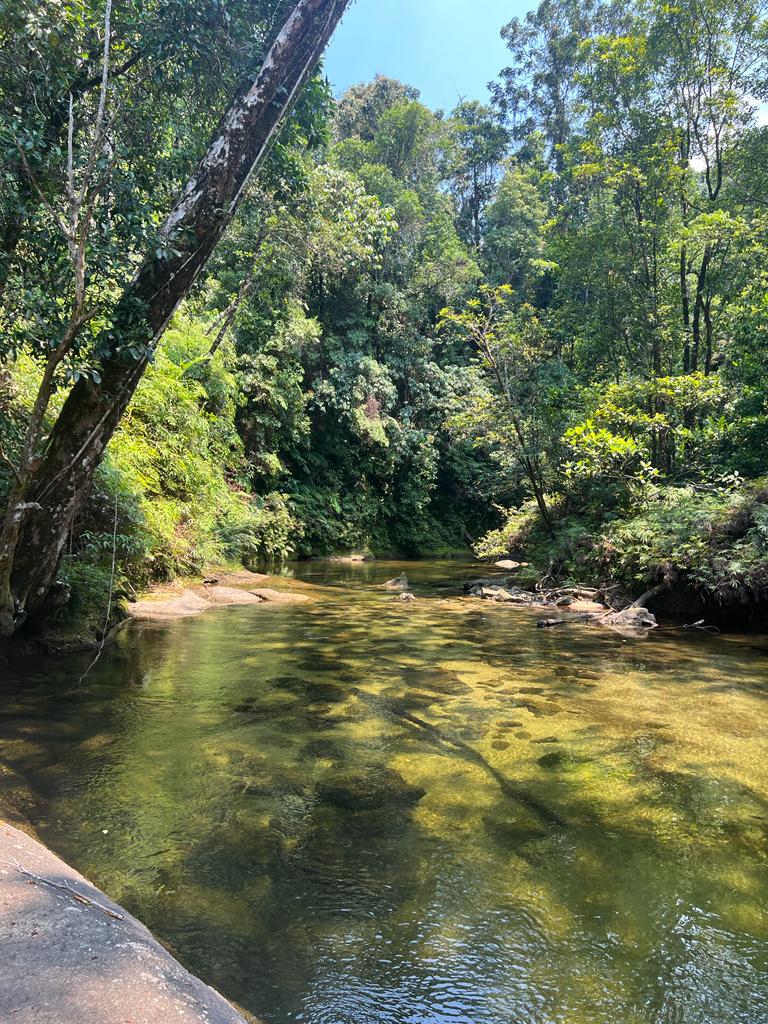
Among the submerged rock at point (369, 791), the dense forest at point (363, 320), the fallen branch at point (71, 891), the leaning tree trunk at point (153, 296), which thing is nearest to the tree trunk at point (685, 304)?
the dense forest at point (363, 320)

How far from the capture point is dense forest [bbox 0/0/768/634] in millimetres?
5289

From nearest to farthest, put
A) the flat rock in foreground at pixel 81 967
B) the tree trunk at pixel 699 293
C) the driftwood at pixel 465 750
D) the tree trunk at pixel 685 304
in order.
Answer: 1. the flat rock in foreground at pixel 81 967
2. the driftwood at pixel 465 750
3. the tree trunk at pixel 699 293
4. the tree trunk at pixel 685 304

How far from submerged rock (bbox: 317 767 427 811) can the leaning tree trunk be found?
3.25 metres

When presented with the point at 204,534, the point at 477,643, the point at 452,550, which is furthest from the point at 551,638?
the point at 452,550

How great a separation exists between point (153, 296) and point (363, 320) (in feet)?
72.0

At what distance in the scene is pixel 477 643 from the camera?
853 centimetres

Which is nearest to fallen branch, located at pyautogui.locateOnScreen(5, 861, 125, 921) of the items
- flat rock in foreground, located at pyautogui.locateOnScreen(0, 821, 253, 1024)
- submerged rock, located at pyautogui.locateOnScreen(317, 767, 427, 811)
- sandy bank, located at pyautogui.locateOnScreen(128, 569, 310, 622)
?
flat rock in foreground, located at pyautogui.locateOnScreen(0, 821, 253, 1024)

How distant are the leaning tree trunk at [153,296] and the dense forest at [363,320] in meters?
0.03

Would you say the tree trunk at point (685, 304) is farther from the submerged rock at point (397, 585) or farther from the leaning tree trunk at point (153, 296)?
the leaning tree trunk at point (153, 296)

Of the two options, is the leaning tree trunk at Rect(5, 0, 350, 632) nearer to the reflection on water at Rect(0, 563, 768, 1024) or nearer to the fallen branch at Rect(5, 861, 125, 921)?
the reflection on water at Rect(0, 563, 768, 1024)

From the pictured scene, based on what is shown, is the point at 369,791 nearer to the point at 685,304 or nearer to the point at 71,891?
the point at 71,891

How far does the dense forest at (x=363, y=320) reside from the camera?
17.4 ft

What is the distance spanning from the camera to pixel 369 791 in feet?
12.6

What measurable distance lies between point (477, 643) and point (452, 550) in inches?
803
